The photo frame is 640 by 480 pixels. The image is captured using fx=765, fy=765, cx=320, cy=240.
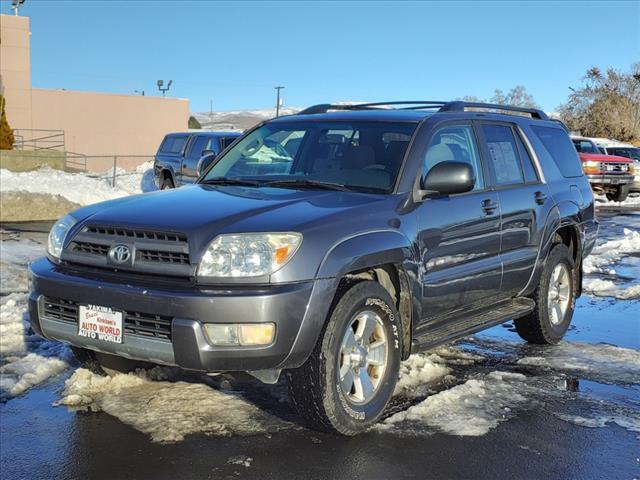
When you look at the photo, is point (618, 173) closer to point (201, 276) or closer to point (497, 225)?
point (497, 225)

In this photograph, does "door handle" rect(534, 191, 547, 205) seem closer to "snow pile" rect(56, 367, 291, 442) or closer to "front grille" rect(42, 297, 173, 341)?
"snow pile" rect(56, 367, 291, 442)

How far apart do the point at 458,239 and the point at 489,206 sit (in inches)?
20.9

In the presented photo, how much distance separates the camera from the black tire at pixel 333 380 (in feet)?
13.2

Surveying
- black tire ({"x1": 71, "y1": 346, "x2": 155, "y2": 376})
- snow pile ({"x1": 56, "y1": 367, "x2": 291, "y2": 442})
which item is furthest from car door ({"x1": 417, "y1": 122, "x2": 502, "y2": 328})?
black tire ({"x1": 71, "y1": 346, "x2": 155, "y2": 376})

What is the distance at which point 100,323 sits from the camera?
4.04 meters

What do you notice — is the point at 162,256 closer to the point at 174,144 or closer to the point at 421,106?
the point at 421,106

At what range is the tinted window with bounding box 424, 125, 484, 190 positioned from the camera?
→ 514 centimetres

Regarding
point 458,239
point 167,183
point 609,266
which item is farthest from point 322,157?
point 167,183

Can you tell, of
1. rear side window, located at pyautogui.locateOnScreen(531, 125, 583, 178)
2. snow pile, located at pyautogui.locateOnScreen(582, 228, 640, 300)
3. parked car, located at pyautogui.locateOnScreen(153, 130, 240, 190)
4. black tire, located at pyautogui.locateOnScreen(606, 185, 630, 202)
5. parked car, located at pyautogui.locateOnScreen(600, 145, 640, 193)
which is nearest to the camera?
rear side window, located at pyautogui.locateOnScreen(531, 125, 583, 178)

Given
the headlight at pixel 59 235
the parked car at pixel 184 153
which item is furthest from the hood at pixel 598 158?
the headlight at pixel 59 235

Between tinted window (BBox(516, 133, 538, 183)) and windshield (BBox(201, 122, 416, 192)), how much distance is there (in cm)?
146

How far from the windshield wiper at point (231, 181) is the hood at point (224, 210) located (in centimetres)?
21

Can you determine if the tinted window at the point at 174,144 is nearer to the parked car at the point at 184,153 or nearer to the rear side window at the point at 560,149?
the parked car at the point at 184,153

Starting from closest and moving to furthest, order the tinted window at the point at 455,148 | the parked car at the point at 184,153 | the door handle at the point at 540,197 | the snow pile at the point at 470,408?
the snow pile at the point at 470,408
the tinted window at the point at 455,148
the door handle at the point at 540,197
the parked car at the point at 184,153
